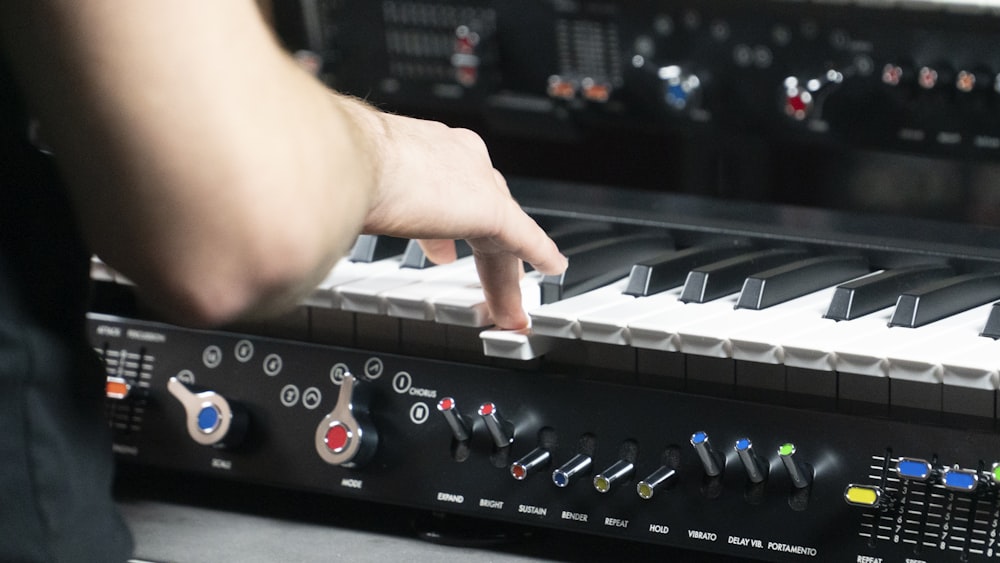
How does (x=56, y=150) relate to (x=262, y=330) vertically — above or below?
above

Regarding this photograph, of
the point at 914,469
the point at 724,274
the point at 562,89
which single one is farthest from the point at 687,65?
the point at 914,469

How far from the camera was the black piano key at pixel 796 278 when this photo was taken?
3.23 ft

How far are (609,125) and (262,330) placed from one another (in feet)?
1.56

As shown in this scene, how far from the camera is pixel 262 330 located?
114 cm

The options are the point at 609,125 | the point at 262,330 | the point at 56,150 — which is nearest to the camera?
the point at 56,150

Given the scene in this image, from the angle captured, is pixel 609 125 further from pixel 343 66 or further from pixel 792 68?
pixel 343 66

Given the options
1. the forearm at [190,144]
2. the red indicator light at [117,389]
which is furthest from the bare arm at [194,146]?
the red indicator light at [117,389]

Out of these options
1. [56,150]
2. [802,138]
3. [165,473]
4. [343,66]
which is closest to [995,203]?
[802,138]

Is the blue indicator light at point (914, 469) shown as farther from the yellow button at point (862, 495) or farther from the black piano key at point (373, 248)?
the black piano key at point (373, 248)

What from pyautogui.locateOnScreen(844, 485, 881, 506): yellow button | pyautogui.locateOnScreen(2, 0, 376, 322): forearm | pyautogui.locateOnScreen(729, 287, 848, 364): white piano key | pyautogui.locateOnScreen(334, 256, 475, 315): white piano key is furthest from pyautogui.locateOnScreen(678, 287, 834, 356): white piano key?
pyautogui.locateOnScreen(2, 0, 376, 322): forearm

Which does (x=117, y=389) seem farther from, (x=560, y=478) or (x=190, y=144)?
(x=190, y=144)

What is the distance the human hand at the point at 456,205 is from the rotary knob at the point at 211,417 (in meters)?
0.25

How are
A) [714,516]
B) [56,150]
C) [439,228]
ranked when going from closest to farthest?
[56,150] < [439,228] < [714,516]

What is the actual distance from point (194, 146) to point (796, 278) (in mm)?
596
